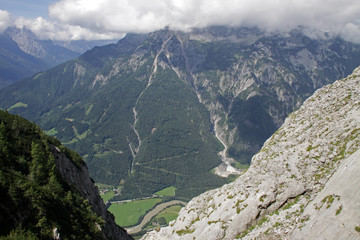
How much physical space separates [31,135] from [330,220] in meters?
66.2

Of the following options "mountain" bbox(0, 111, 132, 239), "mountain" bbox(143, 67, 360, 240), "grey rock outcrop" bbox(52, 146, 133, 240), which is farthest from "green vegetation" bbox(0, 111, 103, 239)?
"mountain" bbox(143, 67, 360, 240)

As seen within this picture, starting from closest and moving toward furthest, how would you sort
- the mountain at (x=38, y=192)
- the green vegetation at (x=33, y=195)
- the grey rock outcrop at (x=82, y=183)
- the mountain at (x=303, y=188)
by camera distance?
the mountain at (x=303, y=188), the green vegetation at (x=33, y=195), the mountain at (x=38, y=192), the grey rock outcrop at (x=82, y=183)

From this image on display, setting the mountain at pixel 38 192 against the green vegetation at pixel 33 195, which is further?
the mountain at pixel 38 192

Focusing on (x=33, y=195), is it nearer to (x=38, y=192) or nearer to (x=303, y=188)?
(x=38, y=192)

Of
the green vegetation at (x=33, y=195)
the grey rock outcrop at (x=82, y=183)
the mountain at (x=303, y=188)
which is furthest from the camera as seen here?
the grey rock outcrop at (x=82, y=183)

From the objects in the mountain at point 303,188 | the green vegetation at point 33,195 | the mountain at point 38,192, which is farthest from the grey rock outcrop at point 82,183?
the mountain at point 303,188

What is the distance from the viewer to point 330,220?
90.0ft

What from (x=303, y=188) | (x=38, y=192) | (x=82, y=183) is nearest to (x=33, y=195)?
(x=38, y=192)

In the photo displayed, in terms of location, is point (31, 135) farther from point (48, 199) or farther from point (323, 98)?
point (323, 98)

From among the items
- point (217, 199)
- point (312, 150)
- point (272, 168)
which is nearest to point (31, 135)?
point (217, 199)

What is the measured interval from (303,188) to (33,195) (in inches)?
1644

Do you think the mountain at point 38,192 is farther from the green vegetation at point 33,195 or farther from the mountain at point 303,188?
the mountain at point 303,188

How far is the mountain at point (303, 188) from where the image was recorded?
28359 millimetres

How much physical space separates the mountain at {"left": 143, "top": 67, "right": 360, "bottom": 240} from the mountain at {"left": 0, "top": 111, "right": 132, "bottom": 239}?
21.3 m
